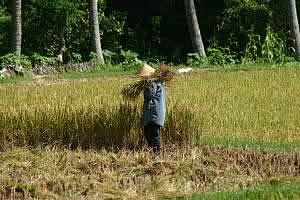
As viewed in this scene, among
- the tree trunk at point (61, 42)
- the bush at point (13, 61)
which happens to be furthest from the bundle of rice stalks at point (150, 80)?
the tree trunk at point (61, 42)

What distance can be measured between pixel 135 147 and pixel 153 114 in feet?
2.60

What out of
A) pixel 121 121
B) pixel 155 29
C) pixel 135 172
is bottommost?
pixel 135 172

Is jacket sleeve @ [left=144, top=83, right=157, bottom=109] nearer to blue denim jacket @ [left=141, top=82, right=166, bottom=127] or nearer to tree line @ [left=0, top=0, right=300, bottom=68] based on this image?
blue denim jacket @ [left=141, top=82, right=166, bottom=127]

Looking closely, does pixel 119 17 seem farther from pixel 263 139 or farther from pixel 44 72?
pixel 263 139

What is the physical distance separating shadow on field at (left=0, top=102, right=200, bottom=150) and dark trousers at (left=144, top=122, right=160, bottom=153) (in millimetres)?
518

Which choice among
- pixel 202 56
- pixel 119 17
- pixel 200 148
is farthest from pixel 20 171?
pixel 119 17

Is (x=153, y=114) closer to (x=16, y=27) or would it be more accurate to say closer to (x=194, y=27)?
(x=16, y=27)

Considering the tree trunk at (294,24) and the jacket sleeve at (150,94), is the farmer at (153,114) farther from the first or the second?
the tree trunk at (294,24)

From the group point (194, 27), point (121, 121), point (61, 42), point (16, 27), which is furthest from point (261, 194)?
point (61, 42)

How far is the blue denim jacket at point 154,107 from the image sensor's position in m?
10.6

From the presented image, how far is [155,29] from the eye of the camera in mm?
31719

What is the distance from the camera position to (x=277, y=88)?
1697 centimetres

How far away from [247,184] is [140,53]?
22484 millimetres

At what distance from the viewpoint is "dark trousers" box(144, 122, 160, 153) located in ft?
35.0
